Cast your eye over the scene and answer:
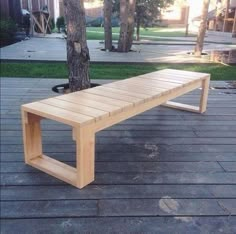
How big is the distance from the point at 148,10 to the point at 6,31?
6196 millimetres

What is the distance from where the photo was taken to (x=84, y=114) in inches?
76.7

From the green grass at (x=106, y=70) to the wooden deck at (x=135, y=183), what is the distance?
2.61 m

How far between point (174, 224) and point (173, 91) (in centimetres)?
142

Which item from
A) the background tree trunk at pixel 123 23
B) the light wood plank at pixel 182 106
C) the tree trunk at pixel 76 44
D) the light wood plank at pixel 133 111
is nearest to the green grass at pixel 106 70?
the tree trunk at pixel 76 44

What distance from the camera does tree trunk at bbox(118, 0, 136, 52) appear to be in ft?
28.7

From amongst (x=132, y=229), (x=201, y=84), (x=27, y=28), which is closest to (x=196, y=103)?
(x=201, y=84)

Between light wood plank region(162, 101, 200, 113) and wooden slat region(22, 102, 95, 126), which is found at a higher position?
wooden slat region(22, 102, 95, 126)

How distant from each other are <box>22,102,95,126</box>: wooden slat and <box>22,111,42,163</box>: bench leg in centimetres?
11

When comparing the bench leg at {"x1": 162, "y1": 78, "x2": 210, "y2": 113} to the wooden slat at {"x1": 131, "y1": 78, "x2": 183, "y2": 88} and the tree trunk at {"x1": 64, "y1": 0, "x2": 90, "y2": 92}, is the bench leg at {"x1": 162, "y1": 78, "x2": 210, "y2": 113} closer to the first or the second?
the wooden slat at {"x1": 131, "y1": 78, "x2": 183, "y2": 88}

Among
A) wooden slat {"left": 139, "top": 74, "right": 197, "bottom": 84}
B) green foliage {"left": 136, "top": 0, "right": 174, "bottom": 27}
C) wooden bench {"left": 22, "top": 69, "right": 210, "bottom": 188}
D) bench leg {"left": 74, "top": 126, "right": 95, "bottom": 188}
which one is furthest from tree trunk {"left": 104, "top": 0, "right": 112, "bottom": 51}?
bench leg {"left": 74, "top": 126, "right": 95, "bottom": 188}

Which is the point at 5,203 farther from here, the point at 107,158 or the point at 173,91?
the point at 173,91

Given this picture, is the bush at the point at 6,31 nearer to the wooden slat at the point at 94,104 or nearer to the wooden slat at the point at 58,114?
the wooden slat at the point at 94,104

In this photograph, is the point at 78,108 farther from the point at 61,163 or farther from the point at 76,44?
the point at 76,44

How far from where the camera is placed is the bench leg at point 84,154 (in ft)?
6.03
